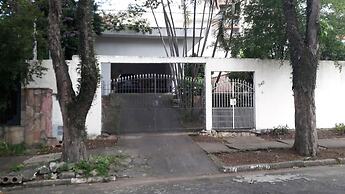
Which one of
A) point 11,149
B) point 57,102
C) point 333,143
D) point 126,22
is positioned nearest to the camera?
point 11,149

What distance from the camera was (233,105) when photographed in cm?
1498

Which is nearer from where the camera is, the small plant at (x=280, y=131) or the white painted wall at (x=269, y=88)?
the white painted wall at (x=269, y=88)

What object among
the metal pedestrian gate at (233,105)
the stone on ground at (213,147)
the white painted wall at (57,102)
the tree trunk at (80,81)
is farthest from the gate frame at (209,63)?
the tree trunk at (80,81)

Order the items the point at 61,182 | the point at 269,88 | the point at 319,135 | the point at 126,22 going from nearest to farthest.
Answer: the point at 61,182 → the point at 319,135 → the point at 269,88 → the point at 126,22

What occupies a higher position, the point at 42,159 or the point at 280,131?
the point at 280,131

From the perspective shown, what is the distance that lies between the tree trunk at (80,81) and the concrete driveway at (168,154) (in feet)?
5.06

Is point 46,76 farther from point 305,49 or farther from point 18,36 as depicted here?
point 305,49

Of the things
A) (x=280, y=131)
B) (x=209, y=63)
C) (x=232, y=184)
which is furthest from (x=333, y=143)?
(x=232, y=184)

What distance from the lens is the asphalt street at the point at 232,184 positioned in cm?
817

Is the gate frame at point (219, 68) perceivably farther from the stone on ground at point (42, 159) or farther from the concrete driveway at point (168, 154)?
the stone on ground at point (42, 159)

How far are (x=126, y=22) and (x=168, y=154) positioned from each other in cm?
1120

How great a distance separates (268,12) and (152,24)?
852 centimetres

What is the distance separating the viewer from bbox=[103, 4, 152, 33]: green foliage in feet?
69.2

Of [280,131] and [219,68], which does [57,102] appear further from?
[280,131]
